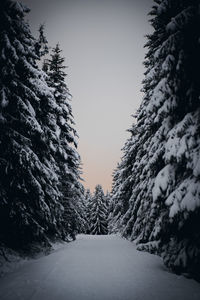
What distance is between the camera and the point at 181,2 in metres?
6.32

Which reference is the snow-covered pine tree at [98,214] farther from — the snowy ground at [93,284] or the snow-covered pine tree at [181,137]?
the snow-covered pine tree at [181,137]

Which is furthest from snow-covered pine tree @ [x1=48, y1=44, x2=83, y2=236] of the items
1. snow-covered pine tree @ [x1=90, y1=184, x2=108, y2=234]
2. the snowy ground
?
snow-covered pine tree @ [x1=90, y1=184, x2=108, y2=234]

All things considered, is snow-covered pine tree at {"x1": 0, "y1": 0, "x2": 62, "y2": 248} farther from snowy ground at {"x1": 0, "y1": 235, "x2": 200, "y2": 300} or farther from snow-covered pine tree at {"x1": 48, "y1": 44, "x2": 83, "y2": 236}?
snow-covered pine tree at {"x1": 48, "y1": 44, "x2": 83, "y2": 236}

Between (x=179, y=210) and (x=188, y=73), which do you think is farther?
(x=188, y=73)

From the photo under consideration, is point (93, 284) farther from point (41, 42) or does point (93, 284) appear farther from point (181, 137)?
point (41, 42)

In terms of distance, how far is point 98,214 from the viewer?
1940 inches

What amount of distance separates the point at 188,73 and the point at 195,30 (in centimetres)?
125

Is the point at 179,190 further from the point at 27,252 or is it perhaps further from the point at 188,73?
the point at 27,252

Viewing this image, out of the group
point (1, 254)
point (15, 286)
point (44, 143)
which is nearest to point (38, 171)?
point (44, 143)

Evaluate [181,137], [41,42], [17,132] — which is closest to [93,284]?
[181,137]

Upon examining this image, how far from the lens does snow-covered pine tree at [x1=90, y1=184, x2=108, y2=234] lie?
48781 millimetres

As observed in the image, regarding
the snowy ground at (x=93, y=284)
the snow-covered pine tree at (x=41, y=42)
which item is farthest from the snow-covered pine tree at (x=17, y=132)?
the snowy ground at (x=93, y=284)

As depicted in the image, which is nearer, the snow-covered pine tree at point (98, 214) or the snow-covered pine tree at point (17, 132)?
the snow-covered pine tree at point (17, 132)

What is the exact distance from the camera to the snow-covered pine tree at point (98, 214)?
4878cm
